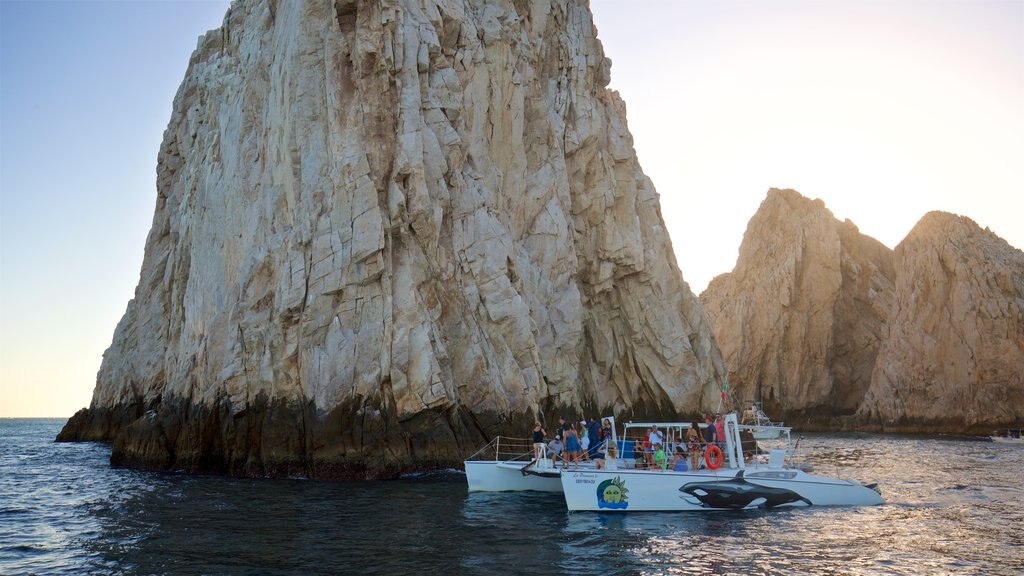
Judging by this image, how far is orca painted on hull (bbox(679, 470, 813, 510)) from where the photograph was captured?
1894cm

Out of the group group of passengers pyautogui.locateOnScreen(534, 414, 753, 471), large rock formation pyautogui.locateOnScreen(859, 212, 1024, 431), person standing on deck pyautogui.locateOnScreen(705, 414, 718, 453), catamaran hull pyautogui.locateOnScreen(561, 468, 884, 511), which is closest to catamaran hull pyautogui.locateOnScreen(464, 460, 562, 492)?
group of passengers pyautogui.locateOnScreen(534, 414, 753, 471)

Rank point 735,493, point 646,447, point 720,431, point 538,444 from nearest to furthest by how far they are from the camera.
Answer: point 735,493 < point 720,431 < point 646,447 < point 538,444

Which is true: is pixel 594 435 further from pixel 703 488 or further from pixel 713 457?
pixel 703 488

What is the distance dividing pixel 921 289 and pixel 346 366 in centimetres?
5561

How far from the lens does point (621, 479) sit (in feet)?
61.9

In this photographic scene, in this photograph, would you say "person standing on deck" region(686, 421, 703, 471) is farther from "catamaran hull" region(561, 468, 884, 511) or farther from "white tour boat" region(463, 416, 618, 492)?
"white tour boat" region(463, 416, 618, 492)

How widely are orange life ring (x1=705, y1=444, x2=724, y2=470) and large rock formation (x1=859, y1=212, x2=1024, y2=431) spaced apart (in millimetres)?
49241

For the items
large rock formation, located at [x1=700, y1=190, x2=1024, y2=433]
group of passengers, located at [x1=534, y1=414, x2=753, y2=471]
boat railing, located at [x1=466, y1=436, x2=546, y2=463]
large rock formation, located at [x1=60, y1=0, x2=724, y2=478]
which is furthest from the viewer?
large rock formation, located at [x1=700, y1=190, x2=1024, y2=433]

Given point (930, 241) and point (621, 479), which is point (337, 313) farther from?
point (930, 241)

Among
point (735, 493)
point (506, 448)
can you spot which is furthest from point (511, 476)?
point (735, 493)

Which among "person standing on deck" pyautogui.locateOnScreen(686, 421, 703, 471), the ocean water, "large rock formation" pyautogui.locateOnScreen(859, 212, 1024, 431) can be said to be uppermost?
"large rock formation" pyautogui.locateOnScreen(859, 212, 1024, 431)

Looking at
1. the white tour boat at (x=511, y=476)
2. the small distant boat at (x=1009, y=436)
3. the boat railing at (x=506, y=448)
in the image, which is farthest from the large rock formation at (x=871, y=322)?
the white tour boat at (x=511, y=476)

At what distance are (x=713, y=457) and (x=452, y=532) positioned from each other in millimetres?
7585

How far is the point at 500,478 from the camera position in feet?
73.3
